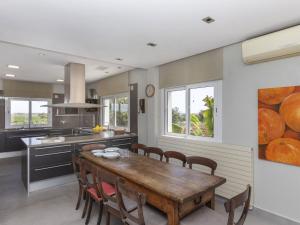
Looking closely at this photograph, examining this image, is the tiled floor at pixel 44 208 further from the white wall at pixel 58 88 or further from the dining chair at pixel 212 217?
the white wall at pixel 58 88

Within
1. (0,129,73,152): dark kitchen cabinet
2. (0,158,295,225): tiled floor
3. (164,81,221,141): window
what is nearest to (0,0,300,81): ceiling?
(164,81,221,141): window

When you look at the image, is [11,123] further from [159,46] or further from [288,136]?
[288,136]

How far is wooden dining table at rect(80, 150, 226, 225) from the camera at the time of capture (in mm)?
1563

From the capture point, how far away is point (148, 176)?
77.1 inches

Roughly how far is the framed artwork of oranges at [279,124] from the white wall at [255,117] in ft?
0.27

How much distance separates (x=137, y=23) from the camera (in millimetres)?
2186

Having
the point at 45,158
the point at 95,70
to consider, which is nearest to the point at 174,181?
the point at 45,158

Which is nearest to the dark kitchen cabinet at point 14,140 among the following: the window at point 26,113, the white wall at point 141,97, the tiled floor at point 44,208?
the window at point 26,113

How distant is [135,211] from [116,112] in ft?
13.4

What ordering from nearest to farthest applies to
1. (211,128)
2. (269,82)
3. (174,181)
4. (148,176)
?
(174,181) → (148,176) → (269,82) → (211,128)

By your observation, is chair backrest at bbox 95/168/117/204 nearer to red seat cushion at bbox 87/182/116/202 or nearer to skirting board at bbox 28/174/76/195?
red seat cushion at bbox 87/182/116/202

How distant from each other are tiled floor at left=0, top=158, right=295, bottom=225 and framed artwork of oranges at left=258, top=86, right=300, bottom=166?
808mm

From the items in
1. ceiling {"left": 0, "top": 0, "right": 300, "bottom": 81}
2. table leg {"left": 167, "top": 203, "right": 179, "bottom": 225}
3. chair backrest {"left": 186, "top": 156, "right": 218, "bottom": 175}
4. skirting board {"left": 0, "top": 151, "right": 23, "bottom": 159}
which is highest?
ceiling {"left": 0, "top": 0, "right": 300, "bottom": 81}

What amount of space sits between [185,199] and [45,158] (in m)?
2.75
